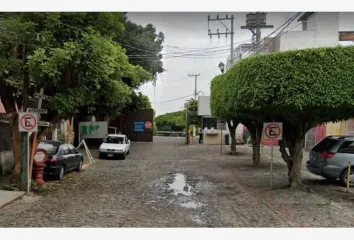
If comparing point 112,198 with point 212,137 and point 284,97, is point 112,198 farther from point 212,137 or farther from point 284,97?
point 212,137

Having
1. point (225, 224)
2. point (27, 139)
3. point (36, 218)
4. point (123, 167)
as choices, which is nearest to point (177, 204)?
point (225, 224)

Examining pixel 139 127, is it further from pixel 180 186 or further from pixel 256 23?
pixel 180 186

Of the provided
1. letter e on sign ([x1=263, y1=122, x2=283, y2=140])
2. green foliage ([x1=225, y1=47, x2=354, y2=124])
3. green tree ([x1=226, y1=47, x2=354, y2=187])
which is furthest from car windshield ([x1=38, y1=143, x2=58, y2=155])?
letter e on sign ([x1=263, y1=122, x2=283, y2=140])

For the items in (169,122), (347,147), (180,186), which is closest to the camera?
(347,147)

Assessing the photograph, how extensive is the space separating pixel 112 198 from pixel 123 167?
7.57m

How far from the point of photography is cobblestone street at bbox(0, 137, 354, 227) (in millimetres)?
7656

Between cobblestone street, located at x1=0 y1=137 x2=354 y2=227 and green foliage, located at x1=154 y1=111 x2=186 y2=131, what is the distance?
139 ft

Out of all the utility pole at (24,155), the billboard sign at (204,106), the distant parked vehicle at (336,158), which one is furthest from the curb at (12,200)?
the billboard sign at (204,106)

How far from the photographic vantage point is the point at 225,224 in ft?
24.5

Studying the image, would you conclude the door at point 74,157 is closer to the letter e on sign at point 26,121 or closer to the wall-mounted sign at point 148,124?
the letter e on sign at point 26,121

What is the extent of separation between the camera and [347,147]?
12000 millimetres

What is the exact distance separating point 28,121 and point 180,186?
17.2ft

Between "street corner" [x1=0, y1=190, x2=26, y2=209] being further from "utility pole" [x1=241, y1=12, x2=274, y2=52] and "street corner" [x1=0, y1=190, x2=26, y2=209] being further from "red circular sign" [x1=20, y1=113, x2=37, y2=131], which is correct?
"utility pole" [x1=241, y1=12, x2=274, y2=52]

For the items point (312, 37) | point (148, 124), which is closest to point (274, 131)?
point (312, 37)
